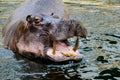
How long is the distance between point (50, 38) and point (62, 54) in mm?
333

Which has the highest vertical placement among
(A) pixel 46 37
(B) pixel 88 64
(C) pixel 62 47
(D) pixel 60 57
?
(A) pixel 46 37

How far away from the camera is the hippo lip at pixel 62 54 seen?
6.14 m

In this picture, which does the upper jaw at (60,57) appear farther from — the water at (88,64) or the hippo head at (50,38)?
the water at (88,64)

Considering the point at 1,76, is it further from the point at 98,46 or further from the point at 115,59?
the point at 98,46

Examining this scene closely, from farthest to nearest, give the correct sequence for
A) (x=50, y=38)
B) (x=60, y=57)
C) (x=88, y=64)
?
(x=88, y=64) < (x=50, y=38) < (x=60, y=57)

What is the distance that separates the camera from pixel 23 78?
561 centimetres

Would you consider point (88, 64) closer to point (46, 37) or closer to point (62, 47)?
point (62, 47)

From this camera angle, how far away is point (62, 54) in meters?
6.15

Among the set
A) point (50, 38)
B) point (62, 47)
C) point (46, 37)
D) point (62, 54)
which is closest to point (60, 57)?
point (62, 54)

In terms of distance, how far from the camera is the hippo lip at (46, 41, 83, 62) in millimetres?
6137

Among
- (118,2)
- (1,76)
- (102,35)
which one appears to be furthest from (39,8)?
(118,2)

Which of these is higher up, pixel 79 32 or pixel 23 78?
pixel 79 32

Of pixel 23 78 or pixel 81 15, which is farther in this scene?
pixel 81 15

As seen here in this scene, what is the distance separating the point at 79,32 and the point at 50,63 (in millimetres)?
782
